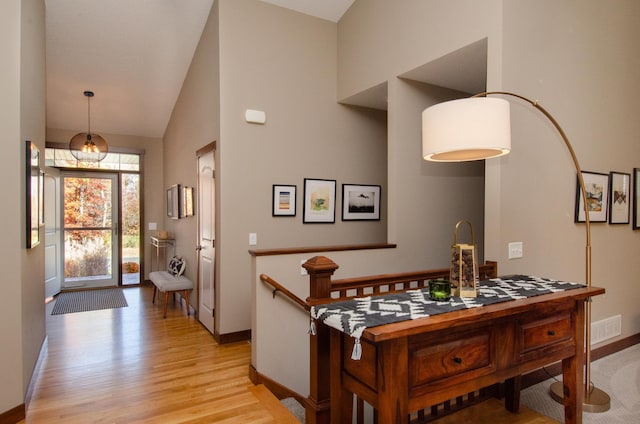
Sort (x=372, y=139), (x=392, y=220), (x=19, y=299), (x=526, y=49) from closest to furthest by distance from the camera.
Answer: (x=19, y=299) < (x=526, y=49) < (x=392, y=220) < (x=372, y=139)

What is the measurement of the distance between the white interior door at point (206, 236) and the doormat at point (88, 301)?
1711mm

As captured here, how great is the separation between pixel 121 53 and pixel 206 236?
105 inches

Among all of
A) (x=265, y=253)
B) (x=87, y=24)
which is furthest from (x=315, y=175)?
(x=87, y=24)

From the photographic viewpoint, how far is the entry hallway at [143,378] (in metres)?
2.69

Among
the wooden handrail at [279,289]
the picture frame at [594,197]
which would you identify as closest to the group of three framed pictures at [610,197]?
the picture frame at [594,197]

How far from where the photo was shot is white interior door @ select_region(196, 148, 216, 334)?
171 inches

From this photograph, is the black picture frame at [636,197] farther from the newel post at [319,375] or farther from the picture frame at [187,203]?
the picture frame at [187,203]

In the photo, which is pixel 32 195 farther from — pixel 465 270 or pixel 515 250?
pixel 515 250

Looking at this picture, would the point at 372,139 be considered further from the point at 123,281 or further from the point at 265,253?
the point at 123,281

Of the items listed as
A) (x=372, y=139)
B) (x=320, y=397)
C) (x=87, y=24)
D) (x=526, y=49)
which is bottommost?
(x=320, y=397)

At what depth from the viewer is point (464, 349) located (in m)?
1.75

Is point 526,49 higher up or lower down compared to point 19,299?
higher up

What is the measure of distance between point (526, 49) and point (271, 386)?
132 inches

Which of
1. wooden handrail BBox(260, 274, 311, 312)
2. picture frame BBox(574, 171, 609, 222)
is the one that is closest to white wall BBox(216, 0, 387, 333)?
wooden handrail BBox(260, 274, 311, 312)
